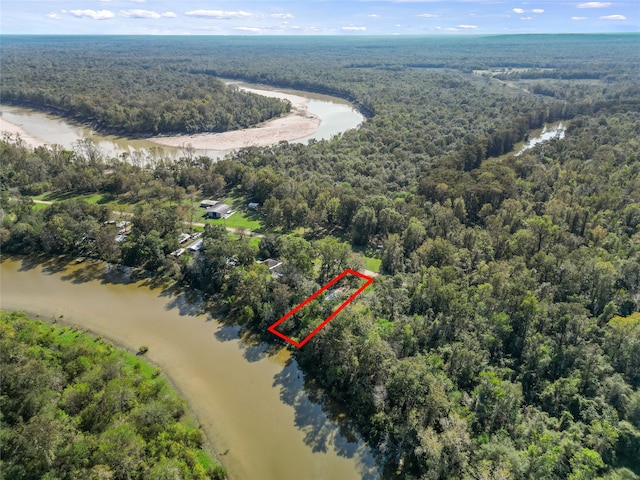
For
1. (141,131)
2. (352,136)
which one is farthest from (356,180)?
(141,131)

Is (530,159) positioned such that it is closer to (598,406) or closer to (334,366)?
(598,406)

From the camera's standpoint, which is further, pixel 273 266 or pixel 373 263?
pixel 373 263

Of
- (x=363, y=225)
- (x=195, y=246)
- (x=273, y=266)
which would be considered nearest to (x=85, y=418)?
(x=273, y=266)

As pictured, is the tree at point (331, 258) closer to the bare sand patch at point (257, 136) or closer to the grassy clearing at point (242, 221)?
the grassy clearing at point (242, 221)

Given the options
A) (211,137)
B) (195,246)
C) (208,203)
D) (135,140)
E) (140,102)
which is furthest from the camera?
(140,102)

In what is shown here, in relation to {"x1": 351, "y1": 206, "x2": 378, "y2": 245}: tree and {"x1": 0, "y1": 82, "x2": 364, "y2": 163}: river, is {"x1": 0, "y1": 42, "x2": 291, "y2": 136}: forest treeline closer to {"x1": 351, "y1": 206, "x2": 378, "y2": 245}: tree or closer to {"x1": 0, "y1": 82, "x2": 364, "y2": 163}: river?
{"x1": 0, "y1": 82, "x2": 364, "y2": 163}: river

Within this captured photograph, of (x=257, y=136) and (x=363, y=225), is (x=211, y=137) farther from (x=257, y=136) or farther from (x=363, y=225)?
(x=363, y=225)

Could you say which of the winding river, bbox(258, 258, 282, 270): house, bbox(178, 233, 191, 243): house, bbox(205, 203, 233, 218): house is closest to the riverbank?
bbox(205, 203, 233, 218): house
